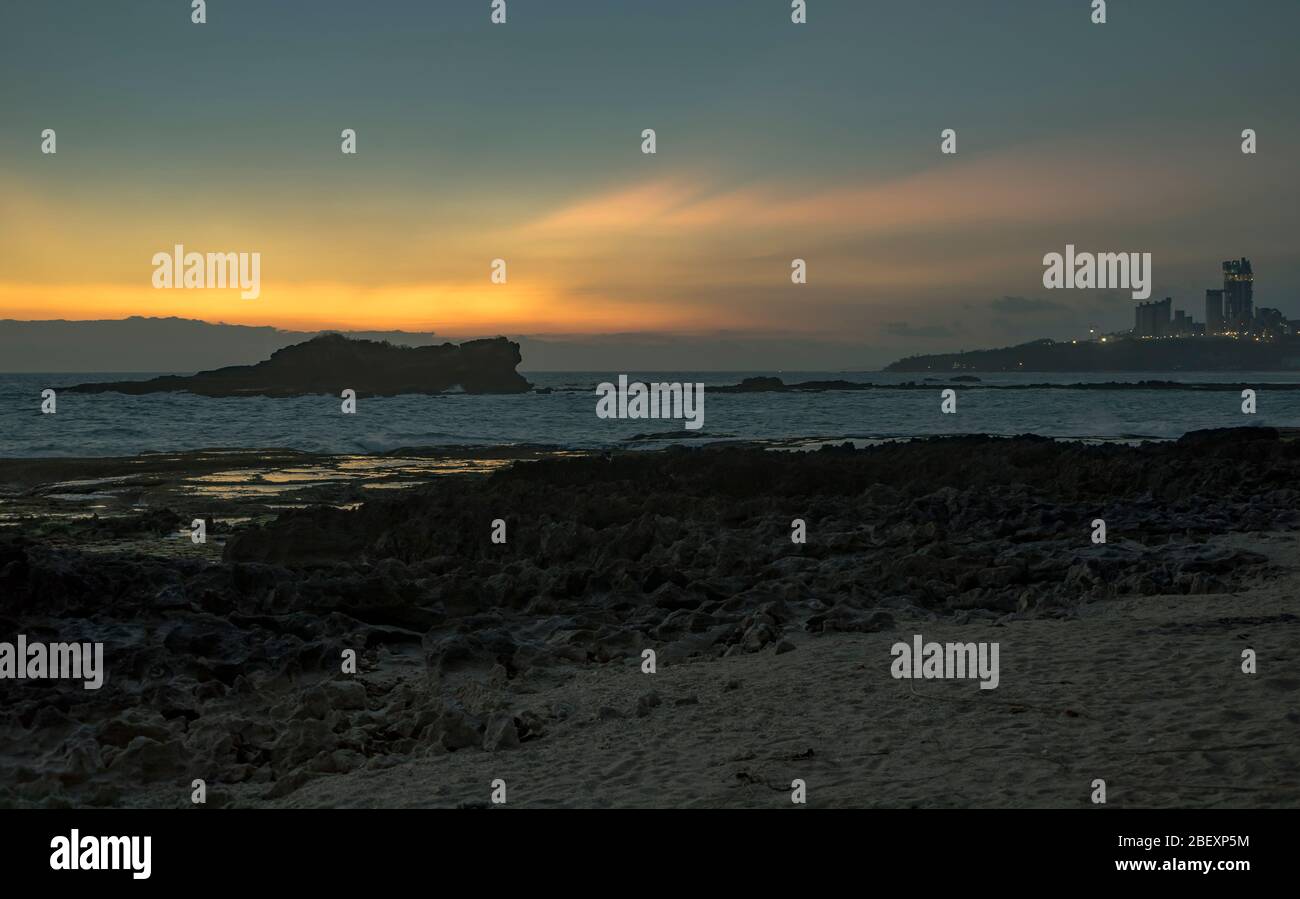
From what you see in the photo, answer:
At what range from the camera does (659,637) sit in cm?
984

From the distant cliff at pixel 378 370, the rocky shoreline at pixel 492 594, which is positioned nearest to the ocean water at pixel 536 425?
the rocky shoreline at pixel 492 594

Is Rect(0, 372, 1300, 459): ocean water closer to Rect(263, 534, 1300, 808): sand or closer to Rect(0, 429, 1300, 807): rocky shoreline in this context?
Rect(0, 429, 1300, 807): rocky shoreline

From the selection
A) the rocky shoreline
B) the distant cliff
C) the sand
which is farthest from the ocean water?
the distant cliff

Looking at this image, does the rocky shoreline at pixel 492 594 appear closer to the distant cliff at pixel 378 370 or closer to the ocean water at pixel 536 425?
the ocean water at pixel 536 425

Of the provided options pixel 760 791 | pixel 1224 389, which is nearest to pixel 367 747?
pixel 760 791

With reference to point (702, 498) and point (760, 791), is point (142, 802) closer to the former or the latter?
point (760, 791)

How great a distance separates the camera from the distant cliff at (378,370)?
127 meters

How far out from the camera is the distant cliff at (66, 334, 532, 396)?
416 feet

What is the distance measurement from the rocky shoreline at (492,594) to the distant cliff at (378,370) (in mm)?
109996

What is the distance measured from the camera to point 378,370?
138500 millimetres

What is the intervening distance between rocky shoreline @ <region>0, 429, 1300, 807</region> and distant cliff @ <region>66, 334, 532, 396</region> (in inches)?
4331

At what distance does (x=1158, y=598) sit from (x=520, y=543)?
7.67 metres
